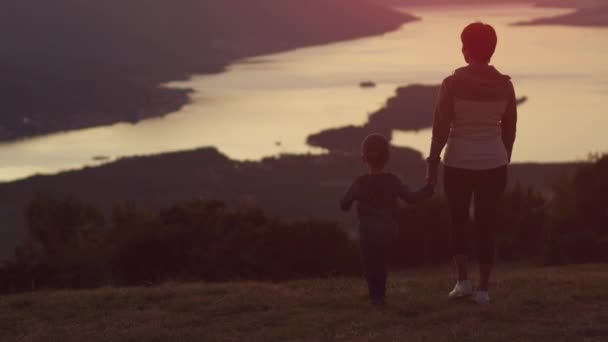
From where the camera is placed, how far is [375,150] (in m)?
6.57

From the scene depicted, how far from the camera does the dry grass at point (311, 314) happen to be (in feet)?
19.9

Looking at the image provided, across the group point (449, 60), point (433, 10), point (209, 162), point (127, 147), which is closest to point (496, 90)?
point (209, 162)

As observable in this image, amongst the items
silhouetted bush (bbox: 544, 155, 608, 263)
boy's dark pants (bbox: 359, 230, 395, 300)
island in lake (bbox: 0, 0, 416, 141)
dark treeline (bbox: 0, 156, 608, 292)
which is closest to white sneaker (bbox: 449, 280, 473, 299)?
boy's dark pants (bbox: 359, 230, 395, 300)

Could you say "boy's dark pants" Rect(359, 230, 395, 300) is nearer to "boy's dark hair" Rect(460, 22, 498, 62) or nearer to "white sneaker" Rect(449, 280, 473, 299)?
"white sneaker" Rect(449, 280, 473, 299)

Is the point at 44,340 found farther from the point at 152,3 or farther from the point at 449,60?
the point at 152,3

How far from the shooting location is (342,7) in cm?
14650

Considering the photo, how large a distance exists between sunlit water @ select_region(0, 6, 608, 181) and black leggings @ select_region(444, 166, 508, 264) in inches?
1821

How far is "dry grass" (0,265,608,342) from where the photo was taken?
6.05 m

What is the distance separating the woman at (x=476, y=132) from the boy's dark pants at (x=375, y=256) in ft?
1.81

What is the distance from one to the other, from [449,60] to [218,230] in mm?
76997

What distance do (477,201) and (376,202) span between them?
2.39 ft

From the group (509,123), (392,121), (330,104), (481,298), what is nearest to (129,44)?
(330,104)

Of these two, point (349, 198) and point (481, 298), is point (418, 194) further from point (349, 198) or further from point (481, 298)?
point (481, 298)

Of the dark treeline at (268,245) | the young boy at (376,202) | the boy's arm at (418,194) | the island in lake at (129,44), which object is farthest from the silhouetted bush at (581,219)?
the island in lake at (129,44)
